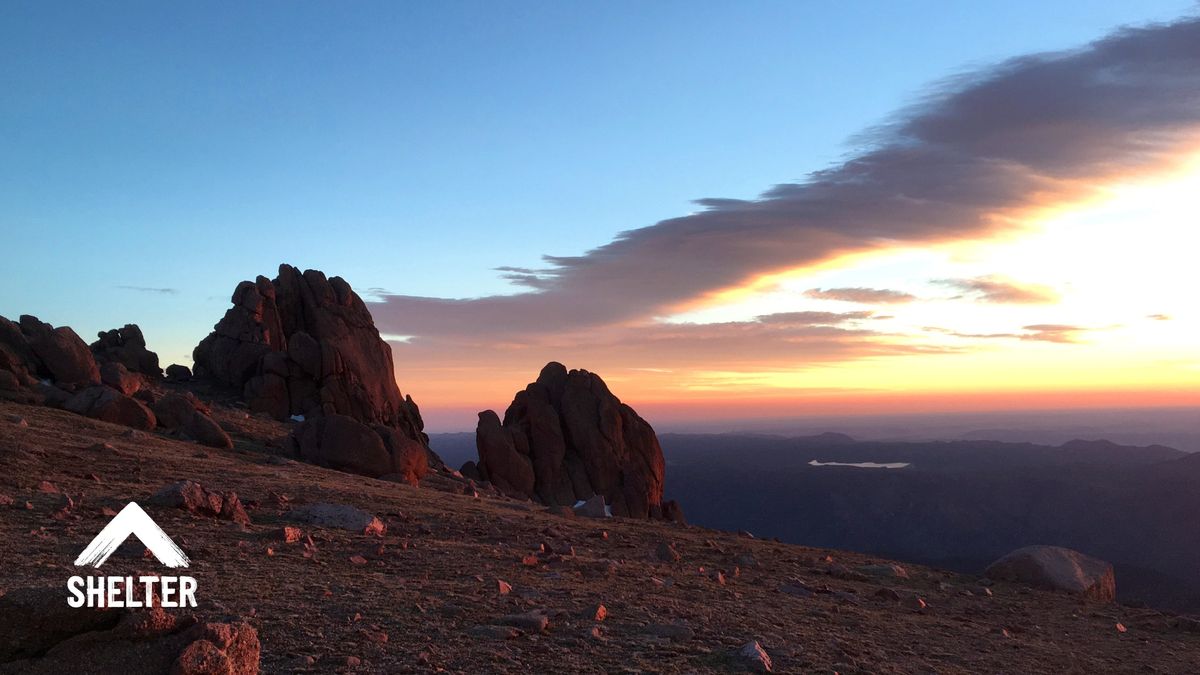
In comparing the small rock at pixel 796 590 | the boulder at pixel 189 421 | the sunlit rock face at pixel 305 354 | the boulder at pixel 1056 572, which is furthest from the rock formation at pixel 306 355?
the small rock at pixel 796 590

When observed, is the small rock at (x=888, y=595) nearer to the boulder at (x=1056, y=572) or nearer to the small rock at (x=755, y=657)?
the small rock at (x=755, y=657)

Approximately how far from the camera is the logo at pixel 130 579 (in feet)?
24.9

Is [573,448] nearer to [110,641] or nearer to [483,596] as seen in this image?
[483,596]

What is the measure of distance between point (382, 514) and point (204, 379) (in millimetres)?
45894

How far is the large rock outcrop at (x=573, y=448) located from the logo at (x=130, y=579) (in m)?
44.6

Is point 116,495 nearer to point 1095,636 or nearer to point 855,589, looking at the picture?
point 855,589

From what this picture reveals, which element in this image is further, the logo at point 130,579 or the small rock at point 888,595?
the small rock at point 888,595

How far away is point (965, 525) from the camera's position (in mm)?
185125

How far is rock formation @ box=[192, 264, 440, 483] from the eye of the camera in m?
56.8

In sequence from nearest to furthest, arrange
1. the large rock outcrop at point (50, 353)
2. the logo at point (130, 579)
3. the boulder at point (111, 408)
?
the logo at point (130, 579) < the boulder at point (111, 408) < the large rock outcrop at point (50, 353)

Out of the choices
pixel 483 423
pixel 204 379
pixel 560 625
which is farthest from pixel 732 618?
pixel 204 379

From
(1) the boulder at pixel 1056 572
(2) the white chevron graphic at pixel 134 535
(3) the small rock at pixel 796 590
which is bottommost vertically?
(1) the boulder at pixel 1056 572

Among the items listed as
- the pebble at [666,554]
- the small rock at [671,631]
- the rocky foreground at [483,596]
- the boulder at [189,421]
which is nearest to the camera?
the rocky foreground at [483,596]

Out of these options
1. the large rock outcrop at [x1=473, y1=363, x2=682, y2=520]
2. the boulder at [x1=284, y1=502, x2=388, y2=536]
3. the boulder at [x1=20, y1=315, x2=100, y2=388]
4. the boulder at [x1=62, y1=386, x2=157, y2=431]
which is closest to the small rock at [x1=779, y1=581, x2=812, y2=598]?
the boulder at [x1=284, y1=502, x2=388, y2=536]
